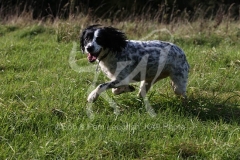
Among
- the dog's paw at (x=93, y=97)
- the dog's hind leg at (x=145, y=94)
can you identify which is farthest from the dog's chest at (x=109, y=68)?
the dog's paw at (x=93, y=97)

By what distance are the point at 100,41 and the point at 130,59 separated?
441 mm

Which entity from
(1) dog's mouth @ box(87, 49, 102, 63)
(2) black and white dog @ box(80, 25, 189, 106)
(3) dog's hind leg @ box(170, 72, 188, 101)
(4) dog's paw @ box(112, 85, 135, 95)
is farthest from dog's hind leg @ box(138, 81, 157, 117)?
(1) dog's mouth @ box(87, 49, 102, 63)

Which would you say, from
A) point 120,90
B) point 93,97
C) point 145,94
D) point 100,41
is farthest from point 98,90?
point 145,94

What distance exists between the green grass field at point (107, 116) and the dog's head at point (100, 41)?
1.75 feet

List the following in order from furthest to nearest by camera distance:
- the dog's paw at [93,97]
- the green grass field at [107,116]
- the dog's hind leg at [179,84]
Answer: the dog's hind leg at [179,84] → the dog's paw at [93,97] → the green grass field at [107,116]

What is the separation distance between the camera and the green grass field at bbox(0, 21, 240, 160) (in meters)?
3.34

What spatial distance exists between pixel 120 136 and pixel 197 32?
7.20 meters

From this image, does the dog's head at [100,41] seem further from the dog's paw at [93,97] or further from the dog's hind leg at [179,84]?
the dog's hind leg at [179,84]

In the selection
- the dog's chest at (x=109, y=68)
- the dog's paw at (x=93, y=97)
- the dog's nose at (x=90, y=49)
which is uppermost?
the dog's nose at (x=90, y=49)

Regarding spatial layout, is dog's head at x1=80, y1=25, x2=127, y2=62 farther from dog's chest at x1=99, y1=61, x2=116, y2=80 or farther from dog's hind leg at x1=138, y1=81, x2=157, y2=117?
dog's hind leg at x1=138, y1=81, x2=157, y2=117

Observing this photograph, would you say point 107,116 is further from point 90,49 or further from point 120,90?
point 90,49

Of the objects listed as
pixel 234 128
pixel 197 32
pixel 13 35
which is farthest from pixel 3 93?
pixel 197 32

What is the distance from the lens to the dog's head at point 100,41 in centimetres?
469

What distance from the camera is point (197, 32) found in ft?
33.8
